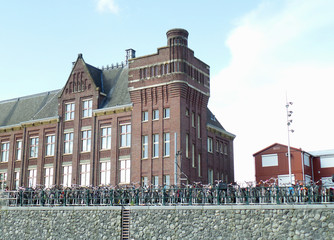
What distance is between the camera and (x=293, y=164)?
49.5 meters

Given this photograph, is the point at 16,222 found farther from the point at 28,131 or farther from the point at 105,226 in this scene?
the point at 28,131

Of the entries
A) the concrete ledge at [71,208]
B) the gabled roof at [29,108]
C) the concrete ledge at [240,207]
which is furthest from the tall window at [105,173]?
the concrete ledge at [240,207]

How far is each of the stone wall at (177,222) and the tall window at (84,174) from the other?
1077cm

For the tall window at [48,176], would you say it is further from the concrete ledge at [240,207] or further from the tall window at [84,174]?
the concrete ledge at [240,207]

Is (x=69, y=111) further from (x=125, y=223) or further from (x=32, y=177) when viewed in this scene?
(x=125, y=223)

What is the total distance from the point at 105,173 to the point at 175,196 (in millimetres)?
17197

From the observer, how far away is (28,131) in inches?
1928

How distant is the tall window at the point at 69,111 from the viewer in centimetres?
4600

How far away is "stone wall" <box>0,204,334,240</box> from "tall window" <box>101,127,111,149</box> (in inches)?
481

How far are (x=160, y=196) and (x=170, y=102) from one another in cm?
1380

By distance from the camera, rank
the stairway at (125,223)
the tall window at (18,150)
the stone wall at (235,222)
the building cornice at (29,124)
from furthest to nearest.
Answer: the tall window at (18,150), the building cornice at (29,124), the stairway at (125,223), the stone wall at (235,222)

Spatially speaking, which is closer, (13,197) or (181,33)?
(13,197)

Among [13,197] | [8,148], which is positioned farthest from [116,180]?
[8,148]

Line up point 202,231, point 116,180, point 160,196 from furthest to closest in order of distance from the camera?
point 116,180
point 160,196
point 202,231
